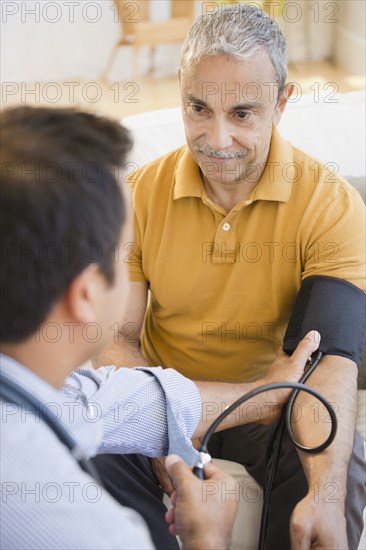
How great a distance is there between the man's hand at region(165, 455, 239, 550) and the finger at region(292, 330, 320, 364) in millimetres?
471

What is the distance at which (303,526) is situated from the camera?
1.33m

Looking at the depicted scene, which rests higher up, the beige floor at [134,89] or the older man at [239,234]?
the older man at [239,234]

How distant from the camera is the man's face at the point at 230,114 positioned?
5.35ft

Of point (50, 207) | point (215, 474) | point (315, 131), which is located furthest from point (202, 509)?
point (315, 131)

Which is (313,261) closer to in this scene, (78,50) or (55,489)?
(55,489)

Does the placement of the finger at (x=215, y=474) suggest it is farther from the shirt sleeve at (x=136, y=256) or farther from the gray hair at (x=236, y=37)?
the gray hair at (x=236, y=37)

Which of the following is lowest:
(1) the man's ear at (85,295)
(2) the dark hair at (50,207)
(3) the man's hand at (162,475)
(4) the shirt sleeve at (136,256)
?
(3) the man's hand at (162,475)

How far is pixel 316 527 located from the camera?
134cm

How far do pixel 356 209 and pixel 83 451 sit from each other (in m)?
0.92

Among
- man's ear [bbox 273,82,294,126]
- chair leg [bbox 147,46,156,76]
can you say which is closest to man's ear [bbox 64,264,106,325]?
man's ear [bbox 273,82,294,126]

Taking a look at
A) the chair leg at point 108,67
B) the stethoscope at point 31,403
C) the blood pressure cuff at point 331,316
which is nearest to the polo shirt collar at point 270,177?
the blood pressure cuff at point 331,316

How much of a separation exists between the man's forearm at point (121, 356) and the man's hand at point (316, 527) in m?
0.56

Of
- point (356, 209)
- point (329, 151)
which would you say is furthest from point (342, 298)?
point (329, 151)

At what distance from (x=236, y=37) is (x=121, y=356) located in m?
0.74
